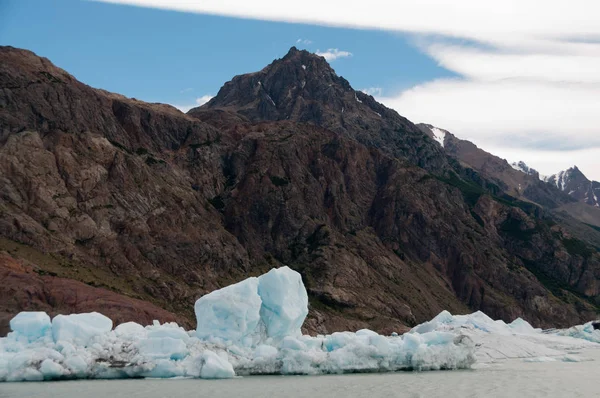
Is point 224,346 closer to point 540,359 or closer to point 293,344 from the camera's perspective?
point 293,344

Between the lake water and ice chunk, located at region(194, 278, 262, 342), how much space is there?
5588mm

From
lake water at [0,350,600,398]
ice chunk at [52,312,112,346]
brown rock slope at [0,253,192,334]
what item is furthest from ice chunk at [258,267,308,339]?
brown rock slope at [0,253,192,334]

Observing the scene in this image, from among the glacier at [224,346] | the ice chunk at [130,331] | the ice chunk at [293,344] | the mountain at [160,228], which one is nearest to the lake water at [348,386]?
the glacier at [224,346]

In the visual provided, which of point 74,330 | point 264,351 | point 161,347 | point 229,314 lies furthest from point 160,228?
point 161,347

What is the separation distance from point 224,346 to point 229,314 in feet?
10.1

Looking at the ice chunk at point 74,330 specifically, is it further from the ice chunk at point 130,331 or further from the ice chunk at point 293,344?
the ice chunk at point 293,344

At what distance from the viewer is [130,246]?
145125mm

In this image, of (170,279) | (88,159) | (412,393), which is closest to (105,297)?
(170,279)

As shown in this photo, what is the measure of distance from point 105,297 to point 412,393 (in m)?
74.1

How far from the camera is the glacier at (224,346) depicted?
6247cm

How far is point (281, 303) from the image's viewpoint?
237 feet

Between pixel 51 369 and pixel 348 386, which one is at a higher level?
pixel 51 369

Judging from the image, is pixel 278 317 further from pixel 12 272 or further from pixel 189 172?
pixel 189 172

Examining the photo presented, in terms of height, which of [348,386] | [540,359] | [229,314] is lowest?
[348,386]
